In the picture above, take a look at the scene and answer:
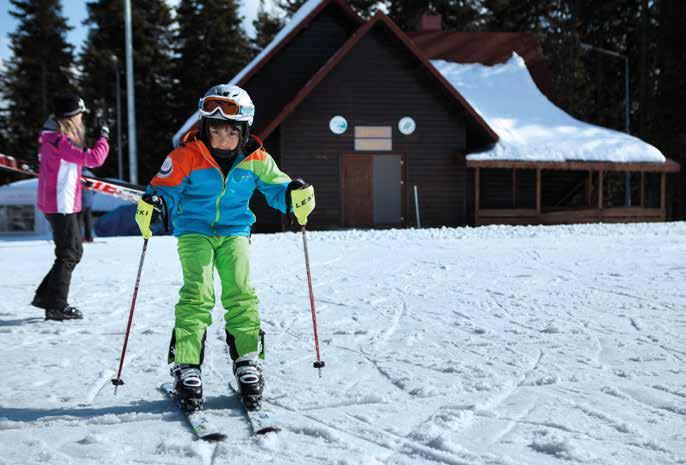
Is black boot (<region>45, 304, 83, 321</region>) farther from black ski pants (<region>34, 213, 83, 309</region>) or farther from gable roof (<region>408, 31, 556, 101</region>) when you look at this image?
gable roof (<region>408, 31, 556, 101</region>)

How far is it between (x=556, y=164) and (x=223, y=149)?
15.8 meters

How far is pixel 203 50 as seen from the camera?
121ft

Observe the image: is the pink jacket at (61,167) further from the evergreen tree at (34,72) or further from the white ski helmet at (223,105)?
the evergreen tree at (34,72)

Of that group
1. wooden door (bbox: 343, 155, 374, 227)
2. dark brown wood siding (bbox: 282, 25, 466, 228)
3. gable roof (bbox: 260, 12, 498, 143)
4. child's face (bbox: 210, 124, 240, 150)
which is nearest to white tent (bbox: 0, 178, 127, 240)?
gable roof (bbox: 260, 12, 498, 143)

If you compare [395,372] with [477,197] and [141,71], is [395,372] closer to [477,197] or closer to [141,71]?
[477,197]

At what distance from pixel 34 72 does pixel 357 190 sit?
26440 mm

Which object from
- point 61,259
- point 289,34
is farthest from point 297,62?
point 61,259

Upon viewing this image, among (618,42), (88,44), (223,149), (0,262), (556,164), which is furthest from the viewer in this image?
(88,44)

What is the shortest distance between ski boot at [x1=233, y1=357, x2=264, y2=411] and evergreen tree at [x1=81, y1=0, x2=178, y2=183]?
111ft

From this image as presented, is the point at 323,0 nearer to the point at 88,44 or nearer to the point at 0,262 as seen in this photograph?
the point at 0,262

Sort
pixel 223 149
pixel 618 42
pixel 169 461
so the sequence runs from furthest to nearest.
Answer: pixel 618 42 < pixel 223 149 < pixel 169 461

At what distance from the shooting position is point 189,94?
36.4m

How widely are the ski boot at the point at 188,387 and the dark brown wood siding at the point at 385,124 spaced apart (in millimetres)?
14154

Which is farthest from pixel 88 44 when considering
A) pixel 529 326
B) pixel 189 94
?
pixel 529 326
